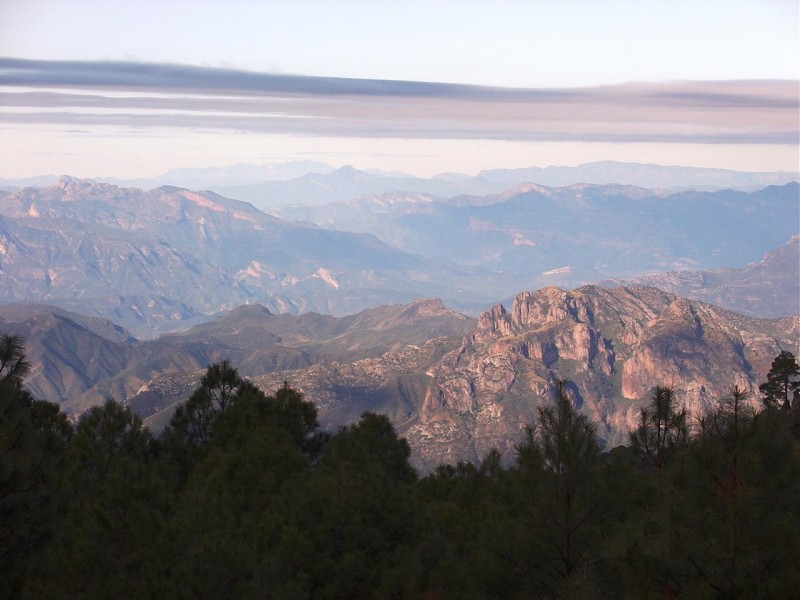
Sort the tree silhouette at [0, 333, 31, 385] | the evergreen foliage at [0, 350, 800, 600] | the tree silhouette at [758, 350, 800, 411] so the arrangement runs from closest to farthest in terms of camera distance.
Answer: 1. the evergreen foliage at [0, 350, 800, 600]
2. the tree silhouette at [0, 333, 31, 385]
3. the tree silhouette at [758, 350, 800, 411]

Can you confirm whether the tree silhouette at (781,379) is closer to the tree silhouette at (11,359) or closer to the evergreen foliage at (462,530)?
the evergreen foliage at (462,530)

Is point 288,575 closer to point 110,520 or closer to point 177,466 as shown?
point 110,520

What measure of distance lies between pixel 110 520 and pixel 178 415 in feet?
136

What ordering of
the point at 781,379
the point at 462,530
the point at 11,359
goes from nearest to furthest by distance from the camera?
the point at 11,359
the point at 462,530
the point at 781,379

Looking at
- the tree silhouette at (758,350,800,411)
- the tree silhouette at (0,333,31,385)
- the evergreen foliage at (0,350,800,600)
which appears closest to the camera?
the evergreen foliage at (0,350,800,600)

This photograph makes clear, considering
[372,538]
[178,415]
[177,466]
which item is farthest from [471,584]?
[178,415]

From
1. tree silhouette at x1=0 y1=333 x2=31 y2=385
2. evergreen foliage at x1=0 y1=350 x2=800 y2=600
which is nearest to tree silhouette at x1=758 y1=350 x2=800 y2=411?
evergreen foliage at x1=0 y1=350 x2=800 y2=600

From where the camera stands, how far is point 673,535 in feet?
99.3

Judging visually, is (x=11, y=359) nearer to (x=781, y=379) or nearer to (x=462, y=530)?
(x=462, y=530)

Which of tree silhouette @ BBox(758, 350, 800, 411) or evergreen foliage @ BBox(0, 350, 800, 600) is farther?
tree silhouette @ BBox(758, 350, 800, 411)

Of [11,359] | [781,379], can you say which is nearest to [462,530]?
[11,359]

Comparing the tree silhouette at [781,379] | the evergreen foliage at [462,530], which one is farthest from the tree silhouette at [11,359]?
the tree silhouette at [781,379]

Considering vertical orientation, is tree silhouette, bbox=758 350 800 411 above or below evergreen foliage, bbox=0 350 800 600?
below

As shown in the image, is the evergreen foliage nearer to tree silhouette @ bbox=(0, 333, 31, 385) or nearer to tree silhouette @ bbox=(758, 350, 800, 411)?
tree silhouette @ bbox=(0, 333, 31, 385)
